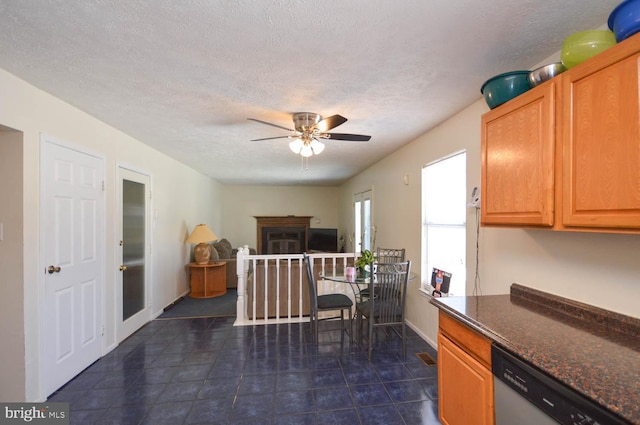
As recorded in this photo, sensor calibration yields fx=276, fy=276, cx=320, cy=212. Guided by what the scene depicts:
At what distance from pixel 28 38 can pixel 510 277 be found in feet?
10.7

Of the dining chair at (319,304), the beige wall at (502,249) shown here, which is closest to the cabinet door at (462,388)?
the beige wall at (502,249)

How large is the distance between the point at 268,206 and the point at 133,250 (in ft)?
15.6

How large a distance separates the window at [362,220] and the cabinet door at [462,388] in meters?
3.56

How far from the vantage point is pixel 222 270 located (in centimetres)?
523

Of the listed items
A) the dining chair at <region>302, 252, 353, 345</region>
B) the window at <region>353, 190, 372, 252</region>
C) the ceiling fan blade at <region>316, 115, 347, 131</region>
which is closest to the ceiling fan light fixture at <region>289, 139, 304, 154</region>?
the ceiling fan blade at <region>316, 115, 347, 131</region>

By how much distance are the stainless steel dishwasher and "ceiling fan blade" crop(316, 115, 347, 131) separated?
174 centimetres

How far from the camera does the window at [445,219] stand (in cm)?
260

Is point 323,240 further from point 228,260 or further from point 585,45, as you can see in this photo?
point 585,45

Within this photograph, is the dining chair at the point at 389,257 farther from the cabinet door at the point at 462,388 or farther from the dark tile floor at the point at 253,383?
the cabinet door at the point at 462,388

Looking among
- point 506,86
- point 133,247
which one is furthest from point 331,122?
point 133,247

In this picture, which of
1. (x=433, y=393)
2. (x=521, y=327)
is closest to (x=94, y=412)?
(x=433, y=393)

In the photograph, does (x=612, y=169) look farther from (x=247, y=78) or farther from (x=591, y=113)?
(x=247, y=78)

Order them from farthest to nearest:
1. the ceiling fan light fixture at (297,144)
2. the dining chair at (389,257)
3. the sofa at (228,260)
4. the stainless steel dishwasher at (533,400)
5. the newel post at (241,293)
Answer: the sofa at (228,260), the newel post at (241,293), the dining chair at (389,257), the ceiling fan light fixture at (297,144), the stainless steel dishwasher at (533,400)

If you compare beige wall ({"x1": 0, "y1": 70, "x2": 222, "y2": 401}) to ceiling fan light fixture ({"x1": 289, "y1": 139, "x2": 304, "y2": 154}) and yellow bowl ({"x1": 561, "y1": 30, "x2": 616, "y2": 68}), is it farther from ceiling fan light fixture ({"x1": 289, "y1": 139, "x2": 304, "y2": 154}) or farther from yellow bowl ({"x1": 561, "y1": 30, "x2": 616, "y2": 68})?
yellow bowl ({"x1": 561, "y1": 30, "x2": 616, "y2": 68})
